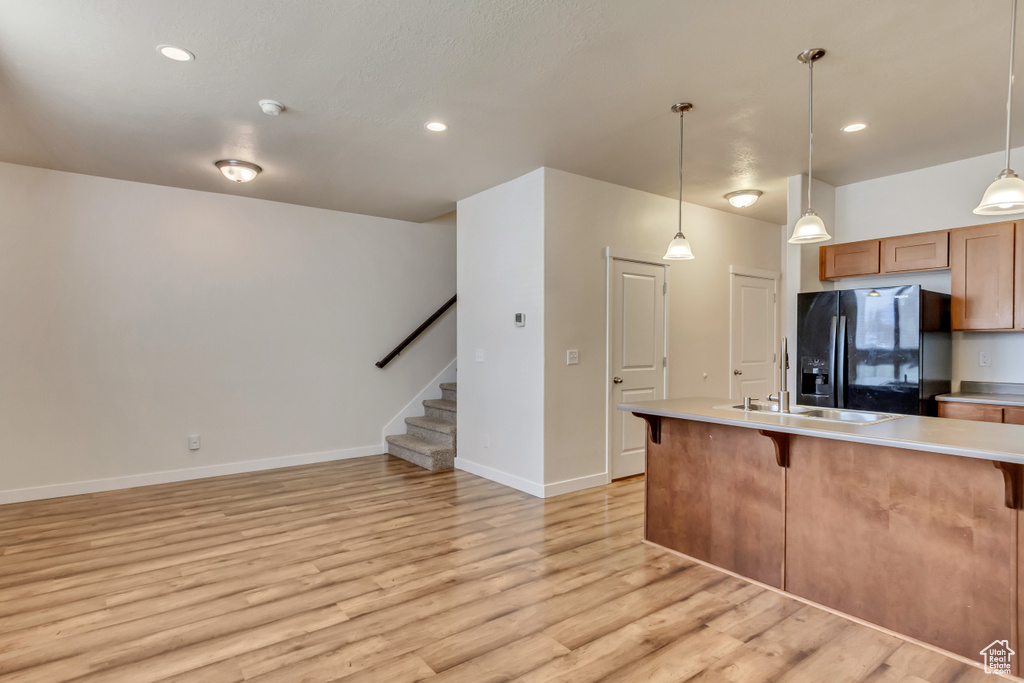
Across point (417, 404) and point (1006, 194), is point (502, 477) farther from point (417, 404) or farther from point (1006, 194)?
point (1006, 194)

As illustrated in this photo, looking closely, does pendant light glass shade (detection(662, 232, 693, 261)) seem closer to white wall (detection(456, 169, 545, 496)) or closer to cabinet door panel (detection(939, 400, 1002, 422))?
white wall (detection(456, 169, 545, 496))

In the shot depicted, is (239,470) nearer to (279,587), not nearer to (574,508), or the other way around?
(279,587)

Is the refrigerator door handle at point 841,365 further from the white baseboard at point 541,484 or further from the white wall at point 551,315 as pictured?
the white baseboard at point 541,484

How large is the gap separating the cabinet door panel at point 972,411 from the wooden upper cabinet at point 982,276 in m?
0.62

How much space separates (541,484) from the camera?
436 cm

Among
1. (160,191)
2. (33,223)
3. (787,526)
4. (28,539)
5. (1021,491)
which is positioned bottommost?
(28,539)

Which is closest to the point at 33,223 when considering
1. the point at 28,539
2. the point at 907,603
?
the point at 28,539

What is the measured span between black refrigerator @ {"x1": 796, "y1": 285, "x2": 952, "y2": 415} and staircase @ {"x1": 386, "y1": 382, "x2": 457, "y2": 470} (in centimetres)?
324

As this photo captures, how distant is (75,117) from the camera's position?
3387mm

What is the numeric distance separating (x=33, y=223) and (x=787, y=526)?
19.1 ft

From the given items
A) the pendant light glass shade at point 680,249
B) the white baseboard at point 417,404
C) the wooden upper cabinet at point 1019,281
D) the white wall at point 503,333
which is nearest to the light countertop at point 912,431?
the pendant light glass shade at point 680,249

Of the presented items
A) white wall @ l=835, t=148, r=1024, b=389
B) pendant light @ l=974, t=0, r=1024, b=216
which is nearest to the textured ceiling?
white wall @ l=835, t=148, r=1024, b=389

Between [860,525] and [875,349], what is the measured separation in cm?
201

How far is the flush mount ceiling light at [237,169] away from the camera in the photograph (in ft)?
13.7
